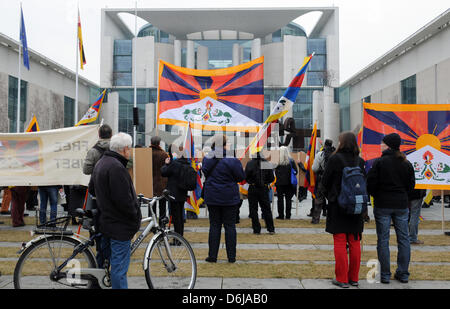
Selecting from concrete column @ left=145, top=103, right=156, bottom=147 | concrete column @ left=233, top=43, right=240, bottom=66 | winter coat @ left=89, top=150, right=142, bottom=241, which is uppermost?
concrete column @ left=233, top=43, right=240, bottom=66

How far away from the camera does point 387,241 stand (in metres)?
5.52

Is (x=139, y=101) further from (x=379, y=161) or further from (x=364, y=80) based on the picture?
(x=379, y=161)

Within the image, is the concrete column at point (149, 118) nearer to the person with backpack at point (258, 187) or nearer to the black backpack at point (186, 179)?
the person with backpack at point (258, 187)

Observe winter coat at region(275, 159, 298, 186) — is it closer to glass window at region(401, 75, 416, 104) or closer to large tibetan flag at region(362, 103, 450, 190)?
large tibetan flag at region(362, 103, 450, 190)

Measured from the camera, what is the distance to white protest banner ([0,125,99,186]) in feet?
Answer: 26.8

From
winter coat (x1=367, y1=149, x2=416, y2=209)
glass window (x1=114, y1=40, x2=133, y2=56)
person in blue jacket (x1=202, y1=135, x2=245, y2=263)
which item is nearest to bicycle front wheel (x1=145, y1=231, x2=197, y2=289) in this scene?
person in blue jacket (x1=202, y1=135, x2=245, y2=263)

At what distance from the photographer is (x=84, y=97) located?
2431 inches

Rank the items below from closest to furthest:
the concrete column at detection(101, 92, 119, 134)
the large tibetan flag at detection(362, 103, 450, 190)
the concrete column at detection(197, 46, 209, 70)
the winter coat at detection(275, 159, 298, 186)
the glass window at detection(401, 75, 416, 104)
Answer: the large tibetan flag at detection(362, 103, 450, 190) < the winter coat at detection(275, 159, 298, 186) < the glass window at detection(401, 75, 416, 104) < the concrete column at detection(101, 92, 119, 134) < the concrete column at detection(197, 46, 209, 70)

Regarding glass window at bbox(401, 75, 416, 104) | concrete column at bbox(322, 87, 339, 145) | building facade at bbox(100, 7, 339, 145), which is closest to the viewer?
glass window at bbox(401, 75, 416, 104)

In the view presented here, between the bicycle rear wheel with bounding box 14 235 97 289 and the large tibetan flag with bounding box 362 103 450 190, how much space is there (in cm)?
628

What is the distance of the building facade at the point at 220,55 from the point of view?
5647 cm

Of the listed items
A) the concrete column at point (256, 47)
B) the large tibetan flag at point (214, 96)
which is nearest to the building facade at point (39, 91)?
the concrete column at point (256, 47)

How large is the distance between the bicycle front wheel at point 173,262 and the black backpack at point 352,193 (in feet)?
6.13
